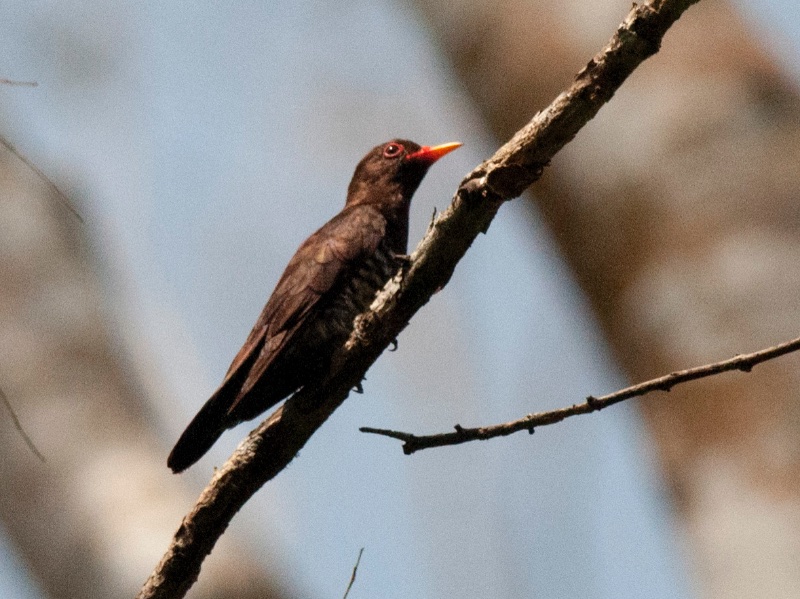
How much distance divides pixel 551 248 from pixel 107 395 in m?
2.03

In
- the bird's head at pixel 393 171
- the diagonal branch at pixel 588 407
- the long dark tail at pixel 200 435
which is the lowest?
the diagonal branch at pixel 588 407

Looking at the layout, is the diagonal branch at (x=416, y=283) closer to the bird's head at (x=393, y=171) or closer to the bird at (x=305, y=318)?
the bird at (x=305, y=318)

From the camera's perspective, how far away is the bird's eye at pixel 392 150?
6.22 meters

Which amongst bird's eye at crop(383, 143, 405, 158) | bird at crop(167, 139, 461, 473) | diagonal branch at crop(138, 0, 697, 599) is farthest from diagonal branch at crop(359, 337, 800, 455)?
bird's eye at crop(383, 143, 405, 158)

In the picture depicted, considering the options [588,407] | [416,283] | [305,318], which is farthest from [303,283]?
[588,407]

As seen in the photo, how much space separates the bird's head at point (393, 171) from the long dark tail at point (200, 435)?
179 centimetres

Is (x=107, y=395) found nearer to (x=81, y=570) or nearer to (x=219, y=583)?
(x=81, y=570)

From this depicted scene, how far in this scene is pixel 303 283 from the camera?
474 cm

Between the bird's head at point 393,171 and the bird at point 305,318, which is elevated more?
the bird's head at point 393,171

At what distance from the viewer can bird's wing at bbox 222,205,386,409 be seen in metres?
4.47

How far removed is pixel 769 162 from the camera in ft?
12.0

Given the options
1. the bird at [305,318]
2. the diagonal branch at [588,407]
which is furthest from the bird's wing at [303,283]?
the diagonal branch at [588,407]

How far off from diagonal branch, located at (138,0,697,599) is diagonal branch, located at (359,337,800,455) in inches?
17.7

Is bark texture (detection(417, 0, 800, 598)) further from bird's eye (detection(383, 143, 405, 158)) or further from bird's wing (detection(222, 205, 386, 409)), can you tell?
bird's eye (detection(383, 143, 405, 158))
